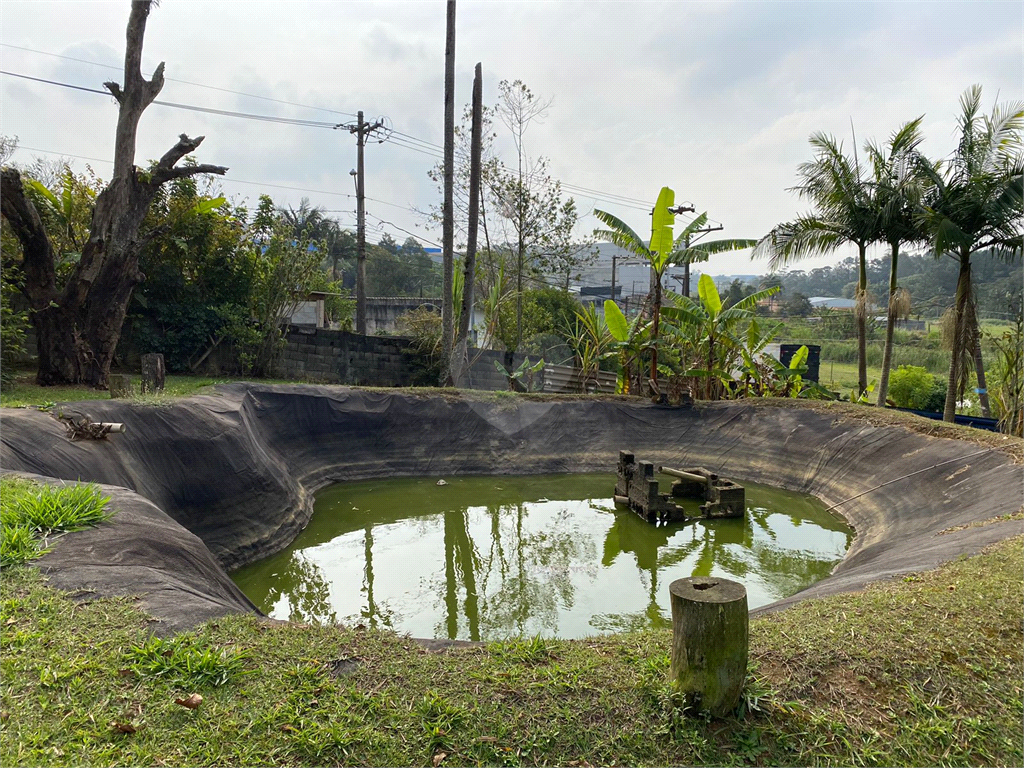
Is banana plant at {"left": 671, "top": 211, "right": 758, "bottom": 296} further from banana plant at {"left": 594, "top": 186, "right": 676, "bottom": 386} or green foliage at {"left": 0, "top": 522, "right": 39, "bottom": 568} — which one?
green foliage at {"left": 0, "top": 522, "right": 39, "bottom": 568}

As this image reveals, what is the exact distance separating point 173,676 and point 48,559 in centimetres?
157

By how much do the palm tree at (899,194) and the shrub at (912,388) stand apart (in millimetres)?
4174

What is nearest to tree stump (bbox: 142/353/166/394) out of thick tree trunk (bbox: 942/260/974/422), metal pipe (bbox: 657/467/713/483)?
metal pipe (bbox: 657/467/713/483)

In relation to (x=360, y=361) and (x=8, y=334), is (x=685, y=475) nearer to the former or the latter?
(x=360, y=361)

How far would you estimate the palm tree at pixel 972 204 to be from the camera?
431 inches

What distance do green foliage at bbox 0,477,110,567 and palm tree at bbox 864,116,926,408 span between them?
1385 cm

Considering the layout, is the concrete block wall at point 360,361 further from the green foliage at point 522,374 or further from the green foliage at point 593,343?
the green foliage at point 593,343

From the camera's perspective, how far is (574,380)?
17.7m

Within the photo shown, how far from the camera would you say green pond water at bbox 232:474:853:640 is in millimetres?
5934

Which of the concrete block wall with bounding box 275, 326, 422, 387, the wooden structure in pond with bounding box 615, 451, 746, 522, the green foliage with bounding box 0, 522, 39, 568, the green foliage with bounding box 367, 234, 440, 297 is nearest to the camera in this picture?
the green foliage with bounding box 0, 522, 39, 568

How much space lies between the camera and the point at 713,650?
287 cm

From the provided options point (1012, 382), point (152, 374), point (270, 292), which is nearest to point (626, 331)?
point (1012, 382)

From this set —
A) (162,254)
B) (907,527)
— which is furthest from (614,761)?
(162,254)

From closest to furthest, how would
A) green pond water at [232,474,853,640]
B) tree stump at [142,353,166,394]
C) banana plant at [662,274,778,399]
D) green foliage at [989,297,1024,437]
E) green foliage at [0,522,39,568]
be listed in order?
green foliage at [0,522,39,568], green pond water at [232,474,853,640], tree stump at [142,353,166,394], green foliage at [989,297,1024,437], banana plant at [662,274,778,399]
